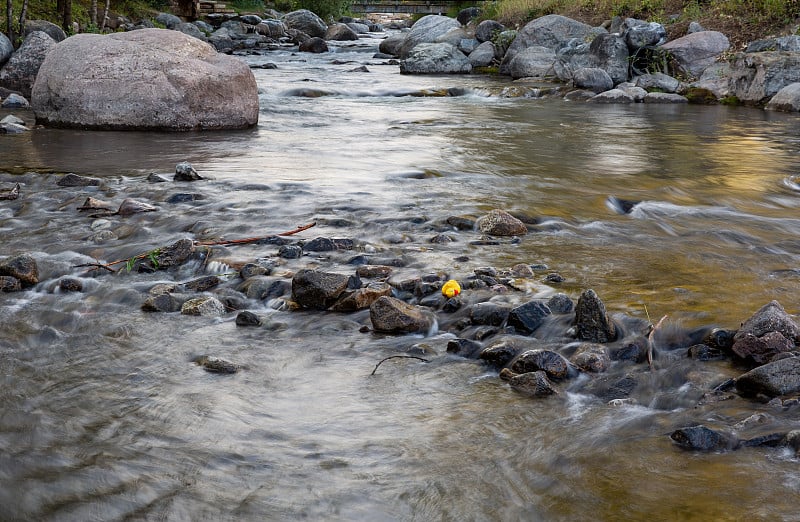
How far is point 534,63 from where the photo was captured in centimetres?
1816

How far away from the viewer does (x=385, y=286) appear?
3934mm

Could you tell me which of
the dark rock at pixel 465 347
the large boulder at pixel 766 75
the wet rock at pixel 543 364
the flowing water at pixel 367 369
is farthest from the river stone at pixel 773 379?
the large boulder at pixel 766 75

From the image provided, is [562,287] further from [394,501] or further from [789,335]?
[394,501]

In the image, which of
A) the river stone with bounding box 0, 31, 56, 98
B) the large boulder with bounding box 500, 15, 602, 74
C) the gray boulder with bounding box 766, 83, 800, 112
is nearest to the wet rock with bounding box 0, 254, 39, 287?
the river stone with bounding box 0, 31, 56, 98

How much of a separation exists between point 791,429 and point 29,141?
830cm

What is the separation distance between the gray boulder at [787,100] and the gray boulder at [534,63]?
5.61 metres

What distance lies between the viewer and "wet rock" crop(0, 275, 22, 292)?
398 centimetres

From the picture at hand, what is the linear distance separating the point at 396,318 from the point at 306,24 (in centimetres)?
3220

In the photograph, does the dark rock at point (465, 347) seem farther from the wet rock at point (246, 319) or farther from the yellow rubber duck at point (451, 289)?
the wet rock at point (246, 319)

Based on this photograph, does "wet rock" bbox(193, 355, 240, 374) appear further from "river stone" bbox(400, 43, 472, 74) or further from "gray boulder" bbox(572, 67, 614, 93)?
"river stone" bbox(400, 43, 472, 74)

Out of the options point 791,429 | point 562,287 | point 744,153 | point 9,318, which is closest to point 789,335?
point 791,429

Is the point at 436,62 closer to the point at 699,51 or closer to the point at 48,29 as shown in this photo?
the point at 699,51

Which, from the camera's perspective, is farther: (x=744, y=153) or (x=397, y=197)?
(x=744, y=153)

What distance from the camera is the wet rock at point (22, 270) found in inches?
159
